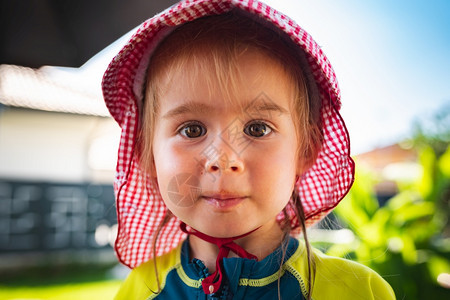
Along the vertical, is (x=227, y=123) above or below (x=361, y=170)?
above

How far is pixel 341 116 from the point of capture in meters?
0.56

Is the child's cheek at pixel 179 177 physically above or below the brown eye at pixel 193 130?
below

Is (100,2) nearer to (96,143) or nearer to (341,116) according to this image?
(341,116)

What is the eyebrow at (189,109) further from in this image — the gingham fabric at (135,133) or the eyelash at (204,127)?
the gingham fabric at (135,133)

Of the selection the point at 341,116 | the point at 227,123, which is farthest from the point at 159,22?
the point at 341,116

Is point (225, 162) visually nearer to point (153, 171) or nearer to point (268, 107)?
point (268, 107)

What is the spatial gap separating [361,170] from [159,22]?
67cm

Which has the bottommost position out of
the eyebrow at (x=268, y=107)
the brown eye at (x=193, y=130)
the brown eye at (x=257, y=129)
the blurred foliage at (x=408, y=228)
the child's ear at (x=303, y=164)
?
the blurred foliage at (x=408, y=228)

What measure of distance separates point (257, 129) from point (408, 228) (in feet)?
2.23

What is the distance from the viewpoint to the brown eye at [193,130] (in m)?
0.46

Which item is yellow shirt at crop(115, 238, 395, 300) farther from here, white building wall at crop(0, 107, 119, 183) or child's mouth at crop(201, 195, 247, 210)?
white building wall at crop(0, 107, 119, 183)

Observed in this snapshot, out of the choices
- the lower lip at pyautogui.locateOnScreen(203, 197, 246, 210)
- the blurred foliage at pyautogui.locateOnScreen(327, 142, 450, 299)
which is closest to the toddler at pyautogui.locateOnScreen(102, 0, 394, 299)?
the lower lip at pyautogui.locateOnScreen(203, 197, 246, 210)

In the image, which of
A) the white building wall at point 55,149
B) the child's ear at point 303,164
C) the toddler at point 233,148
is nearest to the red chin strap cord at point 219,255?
the toddler at point 233,148

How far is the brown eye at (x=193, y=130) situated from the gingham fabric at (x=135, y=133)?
14cm
